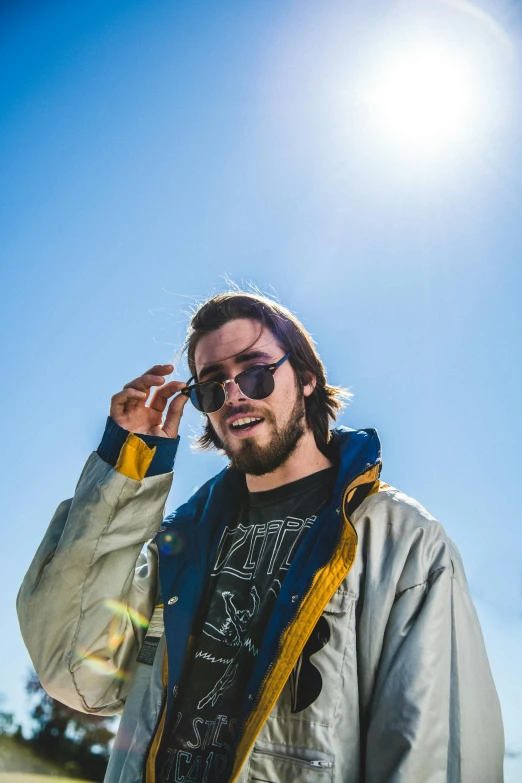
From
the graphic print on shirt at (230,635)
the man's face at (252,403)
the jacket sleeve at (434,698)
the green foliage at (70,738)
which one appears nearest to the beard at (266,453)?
the man's face at (252,403)

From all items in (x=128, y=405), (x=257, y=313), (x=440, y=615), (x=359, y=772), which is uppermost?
(x=257, y=313)

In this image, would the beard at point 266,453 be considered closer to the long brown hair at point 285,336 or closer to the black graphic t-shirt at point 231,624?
the black graphic t-shirt at point 231,624

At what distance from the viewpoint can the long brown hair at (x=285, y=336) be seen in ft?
11.8

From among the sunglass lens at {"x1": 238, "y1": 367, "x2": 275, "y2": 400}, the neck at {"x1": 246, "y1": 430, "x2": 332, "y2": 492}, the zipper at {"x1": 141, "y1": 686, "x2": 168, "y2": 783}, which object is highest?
the sunglass lens at {"x1": 238, "y1": 367, "x2": 275, "y2": 400}

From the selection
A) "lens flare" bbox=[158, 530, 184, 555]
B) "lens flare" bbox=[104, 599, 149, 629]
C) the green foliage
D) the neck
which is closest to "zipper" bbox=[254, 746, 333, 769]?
"lens flare" bbox=[104, 599, 149, 629]

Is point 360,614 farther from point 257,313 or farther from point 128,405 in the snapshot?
point 257,313

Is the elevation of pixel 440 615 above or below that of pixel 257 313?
below

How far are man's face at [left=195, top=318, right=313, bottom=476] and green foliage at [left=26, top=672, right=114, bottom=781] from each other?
2843 cm

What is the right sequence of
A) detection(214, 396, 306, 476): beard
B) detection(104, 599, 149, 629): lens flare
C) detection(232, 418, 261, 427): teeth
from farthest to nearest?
1. detection(232, 418, 261, 427): teeth
2. detection(214, 396, 306, 476): beard
3. detection(104, 599, 149, 629): lens flare

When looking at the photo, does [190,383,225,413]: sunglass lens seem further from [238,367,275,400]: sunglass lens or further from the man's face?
[238,367,275,400]: sunglass lens

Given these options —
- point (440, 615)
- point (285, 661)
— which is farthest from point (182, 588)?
point (440, 615)

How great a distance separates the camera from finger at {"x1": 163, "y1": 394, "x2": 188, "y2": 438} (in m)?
3.11

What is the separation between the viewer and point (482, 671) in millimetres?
2078

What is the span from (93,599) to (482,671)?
→ 1.91 metres
